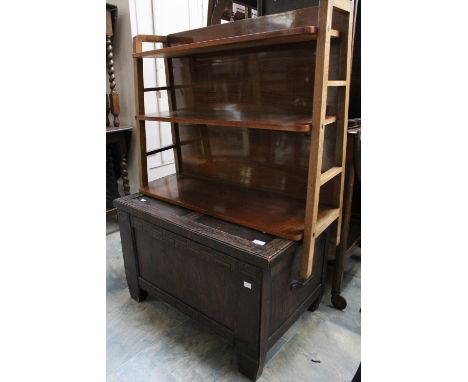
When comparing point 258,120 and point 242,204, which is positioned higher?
point 258,120

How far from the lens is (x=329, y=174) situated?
1.43 meters

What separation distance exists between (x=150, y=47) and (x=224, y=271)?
7.45 feet

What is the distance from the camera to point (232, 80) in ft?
6.00

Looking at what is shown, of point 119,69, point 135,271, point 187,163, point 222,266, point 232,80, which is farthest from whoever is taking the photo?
point 119,69

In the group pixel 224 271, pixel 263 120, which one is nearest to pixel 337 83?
pixel 263 120

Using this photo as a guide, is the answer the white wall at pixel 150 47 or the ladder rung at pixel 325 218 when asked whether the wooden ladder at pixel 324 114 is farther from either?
the white wall at pixel 150 47

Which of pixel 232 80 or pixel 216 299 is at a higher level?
pixel 232 80

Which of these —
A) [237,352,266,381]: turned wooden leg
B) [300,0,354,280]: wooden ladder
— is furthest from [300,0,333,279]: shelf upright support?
[237,352,266,381]: turned wooden leg

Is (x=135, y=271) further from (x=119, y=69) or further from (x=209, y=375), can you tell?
(x=119, y=69)

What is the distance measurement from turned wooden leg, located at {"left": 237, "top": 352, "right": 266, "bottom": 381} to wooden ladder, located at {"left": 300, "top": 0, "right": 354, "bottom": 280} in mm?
446

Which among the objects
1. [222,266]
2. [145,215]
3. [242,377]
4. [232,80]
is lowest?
[242,377]

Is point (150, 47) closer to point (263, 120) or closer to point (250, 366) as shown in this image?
point (263, 120)

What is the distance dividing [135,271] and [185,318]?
1.37ft
